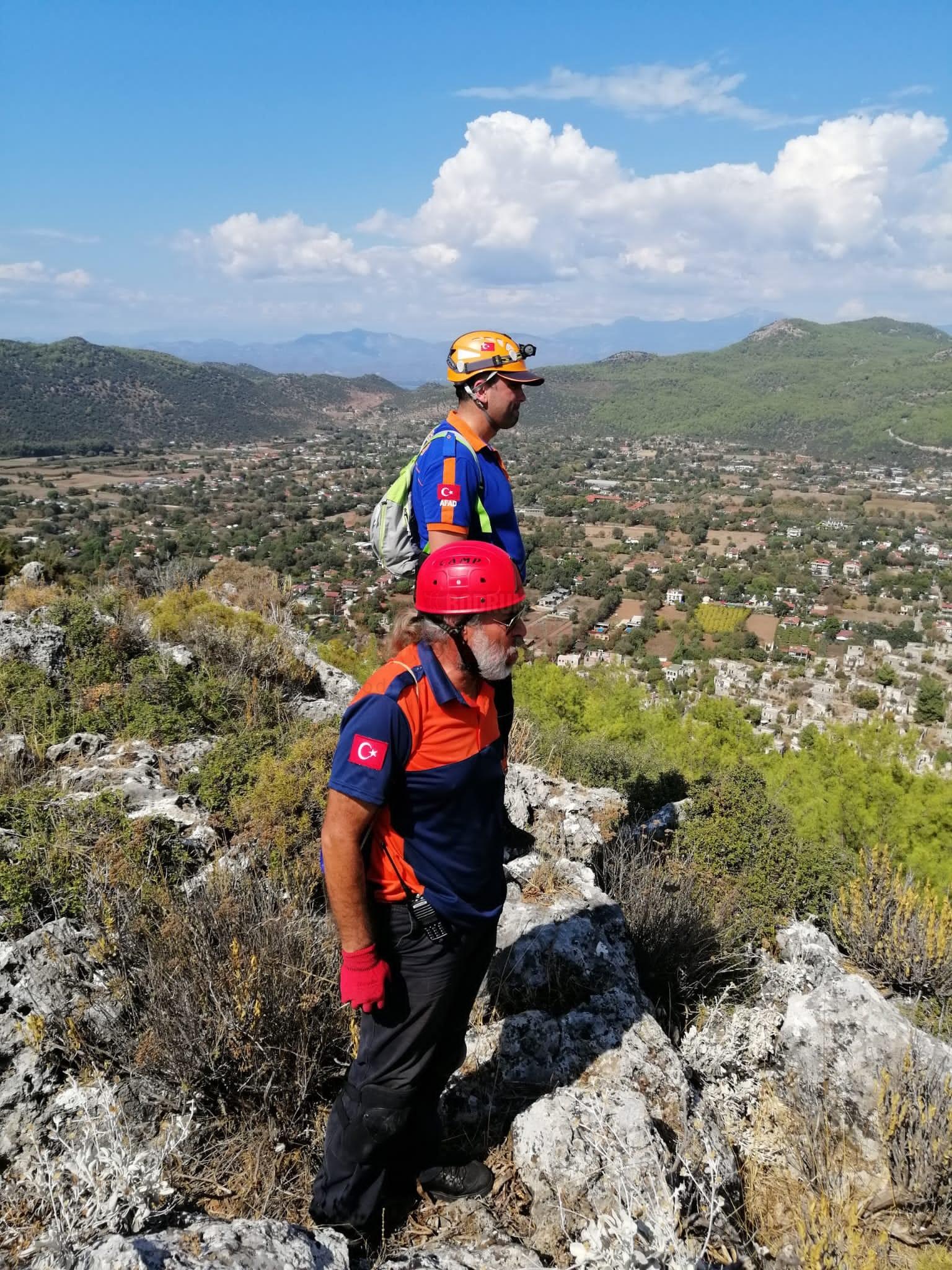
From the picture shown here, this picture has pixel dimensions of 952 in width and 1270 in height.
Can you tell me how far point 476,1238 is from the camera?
6.63 feet

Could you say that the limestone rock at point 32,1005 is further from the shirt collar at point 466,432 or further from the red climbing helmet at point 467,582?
the shirt collar at point 466,432

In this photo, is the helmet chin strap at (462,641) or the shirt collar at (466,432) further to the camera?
the shirt collar at (466,432)

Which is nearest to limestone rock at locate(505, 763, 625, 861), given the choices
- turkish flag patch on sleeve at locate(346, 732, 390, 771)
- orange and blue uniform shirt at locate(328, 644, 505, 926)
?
orange and blue uniform shirt at locate(328, 644, 505, 926)

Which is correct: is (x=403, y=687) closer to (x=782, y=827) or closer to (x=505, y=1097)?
(x=505, y=1097)

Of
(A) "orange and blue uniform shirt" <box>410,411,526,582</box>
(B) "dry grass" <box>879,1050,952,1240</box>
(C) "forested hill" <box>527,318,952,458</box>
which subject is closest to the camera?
(B) "dry grass" <box>879,1050,952,1240</box>

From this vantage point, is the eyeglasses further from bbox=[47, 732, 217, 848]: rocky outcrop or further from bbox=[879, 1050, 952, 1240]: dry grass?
bbox=[47, 732, 217, 848]: rocky outcrop

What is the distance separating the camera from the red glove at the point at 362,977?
1.75 meters

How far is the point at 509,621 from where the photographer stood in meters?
1.86

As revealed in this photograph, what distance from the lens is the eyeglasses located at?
178cm

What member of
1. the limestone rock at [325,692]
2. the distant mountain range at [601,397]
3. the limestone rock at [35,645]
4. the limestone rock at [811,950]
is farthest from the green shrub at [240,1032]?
the distant mountain range at [601,397]

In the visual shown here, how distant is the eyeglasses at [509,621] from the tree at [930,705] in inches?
1203

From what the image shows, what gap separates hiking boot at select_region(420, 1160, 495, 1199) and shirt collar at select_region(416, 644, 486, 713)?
4.86 ft

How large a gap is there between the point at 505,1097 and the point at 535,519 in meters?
61.7

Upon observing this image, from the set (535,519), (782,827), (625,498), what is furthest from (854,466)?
(782,827)
